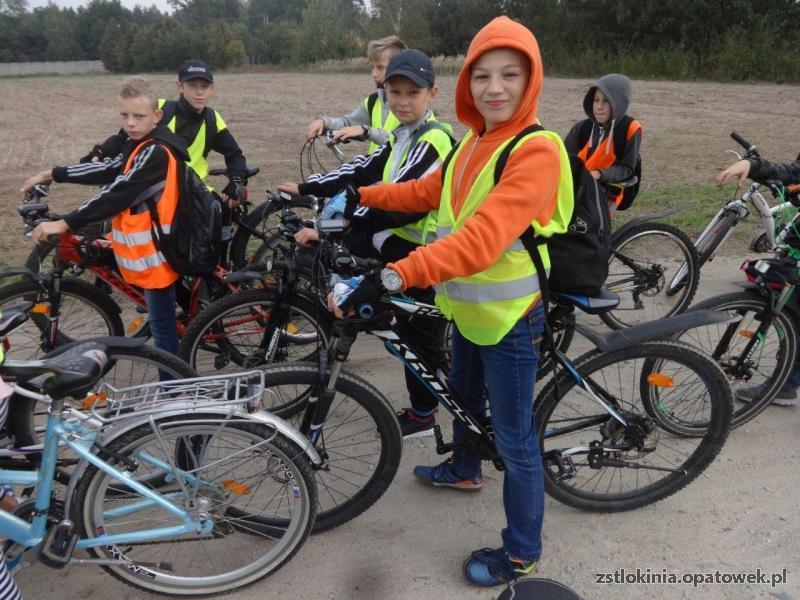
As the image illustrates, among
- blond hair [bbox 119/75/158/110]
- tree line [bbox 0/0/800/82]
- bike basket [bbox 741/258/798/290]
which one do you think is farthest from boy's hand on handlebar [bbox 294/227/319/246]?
tree line [bbox 0/0/800/82]

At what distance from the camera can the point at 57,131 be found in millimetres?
12773

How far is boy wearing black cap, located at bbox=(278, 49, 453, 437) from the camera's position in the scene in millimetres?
2896

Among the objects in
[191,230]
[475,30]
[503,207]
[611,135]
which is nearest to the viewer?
[503,207]

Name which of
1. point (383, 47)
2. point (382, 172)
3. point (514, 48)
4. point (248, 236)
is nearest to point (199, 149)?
point (248, 236)

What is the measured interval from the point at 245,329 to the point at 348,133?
1358 mm

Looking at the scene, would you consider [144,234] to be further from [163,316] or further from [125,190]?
[163,316]

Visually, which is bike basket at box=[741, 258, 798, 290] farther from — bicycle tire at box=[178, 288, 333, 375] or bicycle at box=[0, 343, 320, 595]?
bicycle at box=[0, 343, 320, 595]

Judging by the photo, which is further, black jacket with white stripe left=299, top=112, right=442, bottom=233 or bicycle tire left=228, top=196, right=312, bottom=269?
bicycle tire left=228, top=196, right=312, bottom=269

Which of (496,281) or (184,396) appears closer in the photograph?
(496,281)

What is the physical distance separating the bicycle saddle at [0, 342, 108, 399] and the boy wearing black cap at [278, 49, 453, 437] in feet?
3.82

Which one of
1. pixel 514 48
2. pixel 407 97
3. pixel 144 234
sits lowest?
pixel 144 234

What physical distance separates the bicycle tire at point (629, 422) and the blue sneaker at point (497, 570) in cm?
45

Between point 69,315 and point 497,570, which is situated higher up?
point 69,315

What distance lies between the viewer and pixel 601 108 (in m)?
4.48
